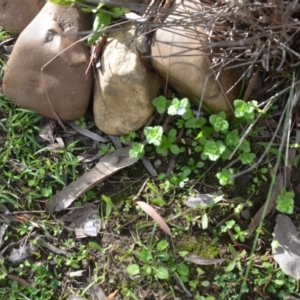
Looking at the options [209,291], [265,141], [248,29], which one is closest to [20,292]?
[209,291]

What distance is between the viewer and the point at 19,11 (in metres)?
2.44

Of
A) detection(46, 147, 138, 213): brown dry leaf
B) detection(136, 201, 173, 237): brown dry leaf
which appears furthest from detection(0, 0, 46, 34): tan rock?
detection(136, 201, 173, 237): brown dry leaf

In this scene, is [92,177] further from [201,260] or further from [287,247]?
[287,247]

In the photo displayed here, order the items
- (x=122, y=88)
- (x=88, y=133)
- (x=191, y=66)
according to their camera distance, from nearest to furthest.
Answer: (x=191, y=66)
(x=122, y=88)
(x=88, y=133)

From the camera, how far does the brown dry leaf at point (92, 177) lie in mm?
2291

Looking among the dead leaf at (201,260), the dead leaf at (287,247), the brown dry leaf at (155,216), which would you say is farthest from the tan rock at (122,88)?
the dead leaf at (287,247)

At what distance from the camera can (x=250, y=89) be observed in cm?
218

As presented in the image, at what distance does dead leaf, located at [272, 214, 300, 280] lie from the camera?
209cm

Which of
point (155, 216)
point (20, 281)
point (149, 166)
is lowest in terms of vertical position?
point (20, 281)

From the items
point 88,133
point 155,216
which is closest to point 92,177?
point 88,133

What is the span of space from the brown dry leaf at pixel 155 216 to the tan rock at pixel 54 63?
0.48 metres

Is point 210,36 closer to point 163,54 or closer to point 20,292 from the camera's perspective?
point 163,54

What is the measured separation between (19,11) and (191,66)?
839 millimetres

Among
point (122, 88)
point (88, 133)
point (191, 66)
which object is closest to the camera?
point (191, 66)
